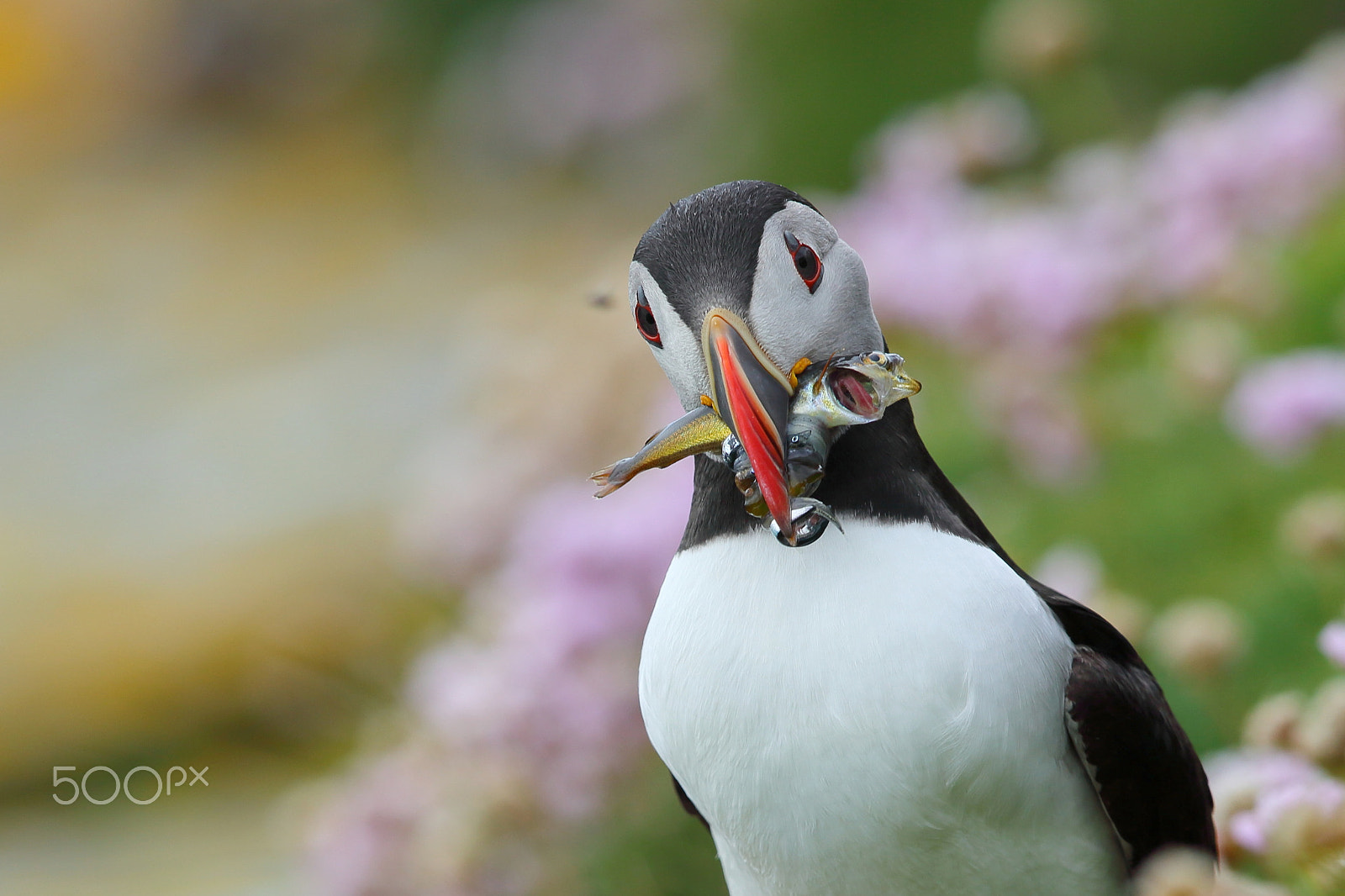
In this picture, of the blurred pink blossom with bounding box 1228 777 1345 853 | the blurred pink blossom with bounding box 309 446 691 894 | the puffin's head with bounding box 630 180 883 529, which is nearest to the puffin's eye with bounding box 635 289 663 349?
the puffin's head with bounding box 630 180 883 529

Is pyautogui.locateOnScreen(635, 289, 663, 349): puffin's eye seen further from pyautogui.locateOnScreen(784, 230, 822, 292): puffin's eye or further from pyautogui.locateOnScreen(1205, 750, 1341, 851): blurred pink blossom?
pyautogui.locateOnScreen(1205, 750, 1341, 851): blurred pink blossom

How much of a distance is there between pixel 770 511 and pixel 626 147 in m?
11.1

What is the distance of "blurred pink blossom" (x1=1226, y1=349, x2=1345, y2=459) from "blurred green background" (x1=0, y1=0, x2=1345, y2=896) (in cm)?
25

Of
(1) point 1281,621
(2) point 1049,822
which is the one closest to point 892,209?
(1) point 1281,621

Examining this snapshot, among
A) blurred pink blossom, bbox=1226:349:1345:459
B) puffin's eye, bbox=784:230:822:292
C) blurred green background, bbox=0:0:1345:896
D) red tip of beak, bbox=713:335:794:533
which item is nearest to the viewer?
red tip of beak, bbox=713:335:794:533

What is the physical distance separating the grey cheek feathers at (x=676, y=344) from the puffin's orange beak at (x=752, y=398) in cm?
3

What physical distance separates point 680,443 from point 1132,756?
531 mm

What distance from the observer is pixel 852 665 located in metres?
1.26

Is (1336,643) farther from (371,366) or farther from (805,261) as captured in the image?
(371,366)

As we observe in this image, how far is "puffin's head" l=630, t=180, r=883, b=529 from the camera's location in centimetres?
123

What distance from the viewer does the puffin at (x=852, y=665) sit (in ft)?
4.14

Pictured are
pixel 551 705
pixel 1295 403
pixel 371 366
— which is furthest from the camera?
pixel 371 366

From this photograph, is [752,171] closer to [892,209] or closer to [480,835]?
[892,209]

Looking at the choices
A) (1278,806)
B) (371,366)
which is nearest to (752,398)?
(1278,806)
